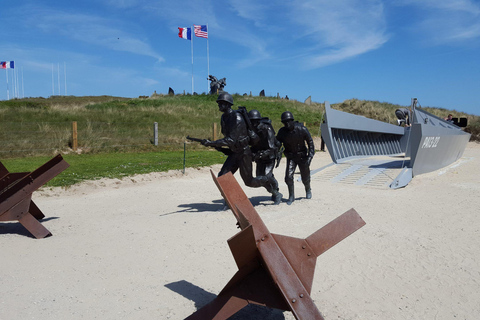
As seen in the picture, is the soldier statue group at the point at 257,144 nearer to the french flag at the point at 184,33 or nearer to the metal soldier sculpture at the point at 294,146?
the metal soldier sculpture at the point at 294,146

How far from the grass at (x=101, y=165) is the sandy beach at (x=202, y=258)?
150 cm

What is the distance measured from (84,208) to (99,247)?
9.10ft

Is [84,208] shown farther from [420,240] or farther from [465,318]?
[465,318]

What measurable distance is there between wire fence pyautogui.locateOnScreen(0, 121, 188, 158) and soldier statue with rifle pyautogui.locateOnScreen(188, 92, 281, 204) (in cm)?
1113

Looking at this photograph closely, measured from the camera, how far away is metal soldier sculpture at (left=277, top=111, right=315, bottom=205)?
8.22 m

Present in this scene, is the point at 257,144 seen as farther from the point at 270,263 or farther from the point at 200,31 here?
the point at 200,31

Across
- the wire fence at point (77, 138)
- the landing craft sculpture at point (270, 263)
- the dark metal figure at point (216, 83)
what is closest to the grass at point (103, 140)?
the wire fence at point (77, 138)

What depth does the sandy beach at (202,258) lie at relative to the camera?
349 cm

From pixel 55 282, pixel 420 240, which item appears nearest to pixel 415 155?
pixel 420 240

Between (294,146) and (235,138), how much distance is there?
1.88m

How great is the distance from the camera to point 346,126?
14.8 metres

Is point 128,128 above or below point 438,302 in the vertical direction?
above

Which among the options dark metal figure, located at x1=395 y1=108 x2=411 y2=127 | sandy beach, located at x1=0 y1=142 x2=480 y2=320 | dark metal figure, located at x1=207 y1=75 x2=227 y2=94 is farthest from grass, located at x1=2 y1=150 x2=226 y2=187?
dark metal figure, located at x1=207 y1=75 x2=227 y2=94

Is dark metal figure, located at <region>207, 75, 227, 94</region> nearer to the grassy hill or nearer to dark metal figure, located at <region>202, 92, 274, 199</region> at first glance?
the grassy hill
